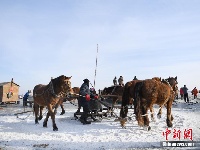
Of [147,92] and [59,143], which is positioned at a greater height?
[147,92]

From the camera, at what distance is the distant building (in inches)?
1232

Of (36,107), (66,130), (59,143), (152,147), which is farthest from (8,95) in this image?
(152,147)

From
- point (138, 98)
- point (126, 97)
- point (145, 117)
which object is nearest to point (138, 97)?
point (138, 98)

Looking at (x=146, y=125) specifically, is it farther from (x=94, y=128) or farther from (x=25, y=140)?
(x=25, y=140)

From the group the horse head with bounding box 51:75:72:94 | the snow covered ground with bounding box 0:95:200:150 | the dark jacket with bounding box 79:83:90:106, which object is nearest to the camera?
the snow covered ground with bounding box 0:95:200:150

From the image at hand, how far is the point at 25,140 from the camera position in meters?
9.22

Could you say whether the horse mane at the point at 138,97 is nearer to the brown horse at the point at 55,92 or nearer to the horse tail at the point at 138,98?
the horse tail at the point at 138,98

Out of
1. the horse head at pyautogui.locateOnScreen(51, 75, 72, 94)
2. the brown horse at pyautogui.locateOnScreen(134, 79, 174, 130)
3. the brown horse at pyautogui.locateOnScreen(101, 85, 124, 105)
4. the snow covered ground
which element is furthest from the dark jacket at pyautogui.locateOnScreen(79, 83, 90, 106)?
the brown horse at pyautogui.locateOnScreen(101, 85, 124, 105)

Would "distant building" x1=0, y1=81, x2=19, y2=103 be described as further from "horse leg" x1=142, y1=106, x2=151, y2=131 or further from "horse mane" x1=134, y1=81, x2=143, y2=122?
"horse leg" x1=142, y1=106, x2=151, y2=131

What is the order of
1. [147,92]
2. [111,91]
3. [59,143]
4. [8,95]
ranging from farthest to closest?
[8,95]
[111,91]
[147,92]
[59,143]

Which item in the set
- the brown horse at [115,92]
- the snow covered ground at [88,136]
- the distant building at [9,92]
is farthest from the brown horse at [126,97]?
the distant building at [9,92]

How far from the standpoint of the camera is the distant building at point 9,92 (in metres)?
31.3

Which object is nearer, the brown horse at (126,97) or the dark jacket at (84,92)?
the brown horse at (126,97)

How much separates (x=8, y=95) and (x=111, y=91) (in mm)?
20189
